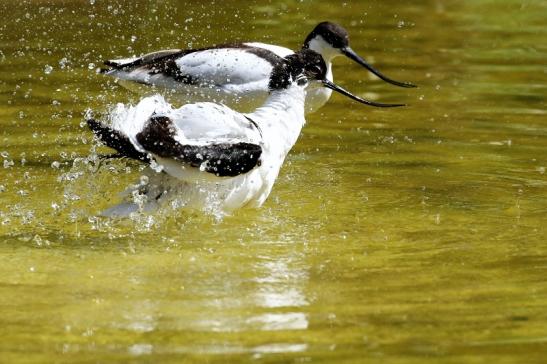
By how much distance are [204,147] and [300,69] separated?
1.02 metres

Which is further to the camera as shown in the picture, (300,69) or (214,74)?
(214,74)

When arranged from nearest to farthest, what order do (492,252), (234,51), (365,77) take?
(492,252) → (234,51) → (365,77)

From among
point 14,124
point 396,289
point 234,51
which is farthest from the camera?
point 14,124

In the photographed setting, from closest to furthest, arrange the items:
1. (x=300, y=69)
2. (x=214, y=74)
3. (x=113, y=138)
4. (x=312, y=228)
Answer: (x=113, y=138)
(x=312, y=228)
(x=300, y=69)
(x=214, y=74)

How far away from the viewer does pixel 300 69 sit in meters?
6.71

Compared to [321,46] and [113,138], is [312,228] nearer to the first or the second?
[113,138]

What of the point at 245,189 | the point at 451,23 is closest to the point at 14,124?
the point at 245,189

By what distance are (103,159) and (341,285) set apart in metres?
1.69

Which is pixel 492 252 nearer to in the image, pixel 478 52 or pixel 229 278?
pixel 229 278

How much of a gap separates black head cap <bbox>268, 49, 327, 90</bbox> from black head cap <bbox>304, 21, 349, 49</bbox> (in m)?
1.59

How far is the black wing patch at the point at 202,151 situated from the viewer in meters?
5.80

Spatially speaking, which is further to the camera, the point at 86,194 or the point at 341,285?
the point at 86,194

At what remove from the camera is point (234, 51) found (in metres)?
7.73

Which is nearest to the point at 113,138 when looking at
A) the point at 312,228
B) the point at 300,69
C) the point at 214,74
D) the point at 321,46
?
the point at 312,228
